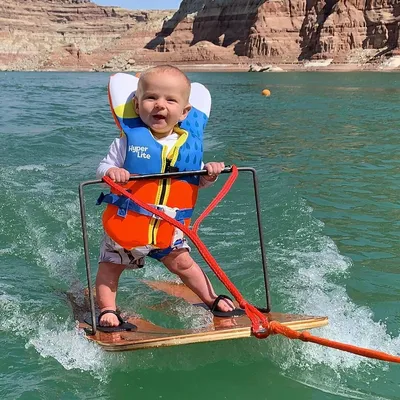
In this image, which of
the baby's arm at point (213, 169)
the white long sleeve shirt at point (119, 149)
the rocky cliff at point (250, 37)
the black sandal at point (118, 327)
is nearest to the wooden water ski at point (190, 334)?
the black sandal at point (118, 327)

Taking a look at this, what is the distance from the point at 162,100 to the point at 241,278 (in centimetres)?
249

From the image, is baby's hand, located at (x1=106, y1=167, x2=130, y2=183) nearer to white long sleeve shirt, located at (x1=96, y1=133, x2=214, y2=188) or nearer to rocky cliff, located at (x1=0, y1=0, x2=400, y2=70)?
white long sleeve shirt, located at (x1=96, y1=133, x2=214, y2=188)

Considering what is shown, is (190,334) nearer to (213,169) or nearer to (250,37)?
(213,169)

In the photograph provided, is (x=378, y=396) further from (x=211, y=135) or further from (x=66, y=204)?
(x=211, y=135)

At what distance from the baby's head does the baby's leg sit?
0.99 metres

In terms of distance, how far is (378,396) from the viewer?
3.69 meters

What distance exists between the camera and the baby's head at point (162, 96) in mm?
3857

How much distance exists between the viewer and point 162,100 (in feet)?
12.8

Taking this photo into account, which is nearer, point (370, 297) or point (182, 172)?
point (182, 172)

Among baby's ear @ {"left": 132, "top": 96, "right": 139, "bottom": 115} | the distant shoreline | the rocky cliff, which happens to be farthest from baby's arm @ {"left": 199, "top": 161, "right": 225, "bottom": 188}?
the rocky cliff

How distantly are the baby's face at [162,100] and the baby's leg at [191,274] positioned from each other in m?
0.98

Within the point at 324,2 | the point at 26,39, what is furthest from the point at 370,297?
the point at 26,39

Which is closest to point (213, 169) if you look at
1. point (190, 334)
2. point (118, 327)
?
point (190, 334)

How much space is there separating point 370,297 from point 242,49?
10136cm
